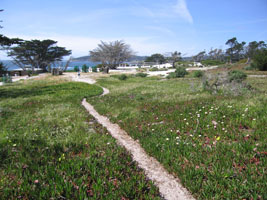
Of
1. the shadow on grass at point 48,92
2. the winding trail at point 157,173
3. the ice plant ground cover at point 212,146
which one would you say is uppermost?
the shadow on grass at point 48,92

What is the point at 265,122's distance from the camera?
561cm

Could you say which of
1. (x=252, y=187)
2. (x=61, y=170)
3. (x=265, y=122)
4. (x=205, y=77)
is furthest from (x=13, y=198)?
(x=205, y=77)

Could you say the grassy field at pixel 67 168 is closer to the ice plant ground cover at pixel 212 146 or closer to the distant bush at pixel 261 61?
the ice plant ground cover at pixel 212 146

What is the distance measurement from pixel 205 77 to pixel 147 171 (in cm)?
1163

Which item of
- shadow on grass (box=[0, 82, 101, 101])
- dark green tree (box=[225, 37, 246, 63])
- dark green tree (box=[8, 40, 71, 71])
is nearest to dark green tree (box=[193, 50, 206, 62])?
dark green tree (box=[225, 37, 246, 63])

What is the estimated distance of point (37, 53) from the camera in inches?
2534

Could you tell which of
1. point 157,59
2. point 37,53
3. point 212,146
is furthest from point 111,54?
point 212,146

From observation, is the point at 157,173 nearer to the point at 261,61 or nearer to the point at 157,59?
the point at 261,61

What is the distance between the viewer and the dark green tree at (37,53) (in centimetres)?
6039

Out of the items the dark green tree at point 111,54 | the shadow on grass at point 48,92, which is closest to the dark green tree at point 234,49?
the dark green tree at point 111,54

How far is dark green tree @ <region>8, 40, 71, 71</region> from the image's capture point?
60388mm

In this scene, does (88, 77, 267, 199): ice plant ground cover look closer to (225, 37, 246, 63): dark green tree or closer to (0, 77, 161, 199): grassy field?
(0, 77, 161, 199): grassy field

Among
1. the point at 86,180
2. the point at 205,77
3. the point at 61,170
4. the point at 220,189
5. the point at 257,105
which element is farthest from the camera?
the point at 205,77

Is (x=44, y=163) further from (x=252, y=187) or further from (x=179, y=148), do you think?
(x=252, y=187)
